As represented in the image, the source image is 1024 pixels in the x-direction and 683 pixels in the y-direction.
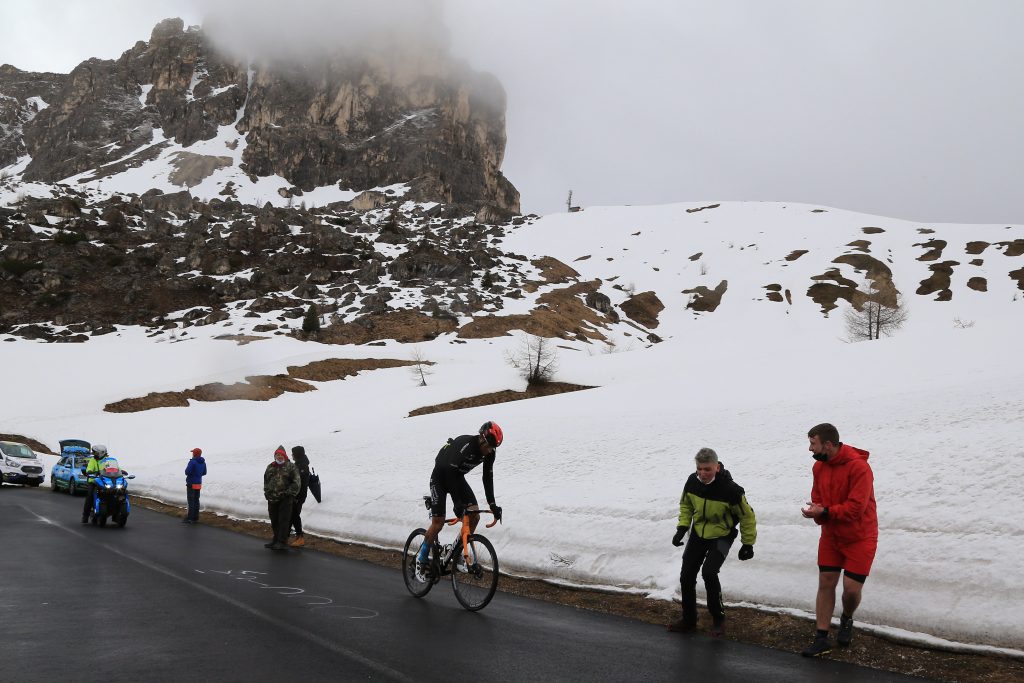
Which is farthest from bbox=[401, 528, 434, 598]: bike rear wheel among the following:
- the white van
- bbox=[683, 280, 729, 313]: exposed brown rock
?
bbox=[683, 280, 729, 313]: exposed brown rock

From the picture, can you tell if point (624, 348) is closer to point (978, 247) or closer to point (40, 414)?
point (40, 414)

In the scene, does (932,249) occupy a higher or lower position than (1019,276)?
higher

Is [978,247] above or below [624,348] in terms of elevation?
above

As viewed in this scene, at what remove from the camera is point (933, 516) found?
28.9 feet

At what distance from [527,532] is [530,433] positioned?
6.26 metres

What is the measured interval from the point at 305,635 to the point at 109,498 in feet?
41.1

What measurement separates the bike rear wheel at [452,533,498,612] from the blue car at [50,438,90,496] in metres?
22.6

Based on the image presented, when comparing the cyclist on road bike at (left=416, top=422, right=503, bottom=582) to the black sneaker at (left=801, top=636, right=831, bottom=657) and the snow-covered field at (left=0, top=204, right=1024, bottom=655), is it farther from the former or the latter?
the black sneaker at (left=801, top=636, right=831, bottom=657)

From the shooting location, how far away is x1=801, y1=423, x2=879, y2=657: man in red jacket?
668cm

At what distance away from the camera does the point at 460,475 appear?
29.2 feet

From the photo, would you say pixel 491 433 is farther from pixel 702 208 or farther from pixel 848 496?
pixel 702 208

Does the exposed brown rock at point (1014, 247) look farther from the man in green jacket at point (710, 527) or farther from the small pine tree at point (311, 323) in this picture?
the man in green jacket at point (710, 527)

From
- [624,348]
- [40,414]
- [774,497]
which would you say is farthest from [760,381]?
[624,348]

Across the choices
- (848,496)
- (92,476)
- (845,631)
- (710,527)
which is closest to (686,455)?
(710,527)
